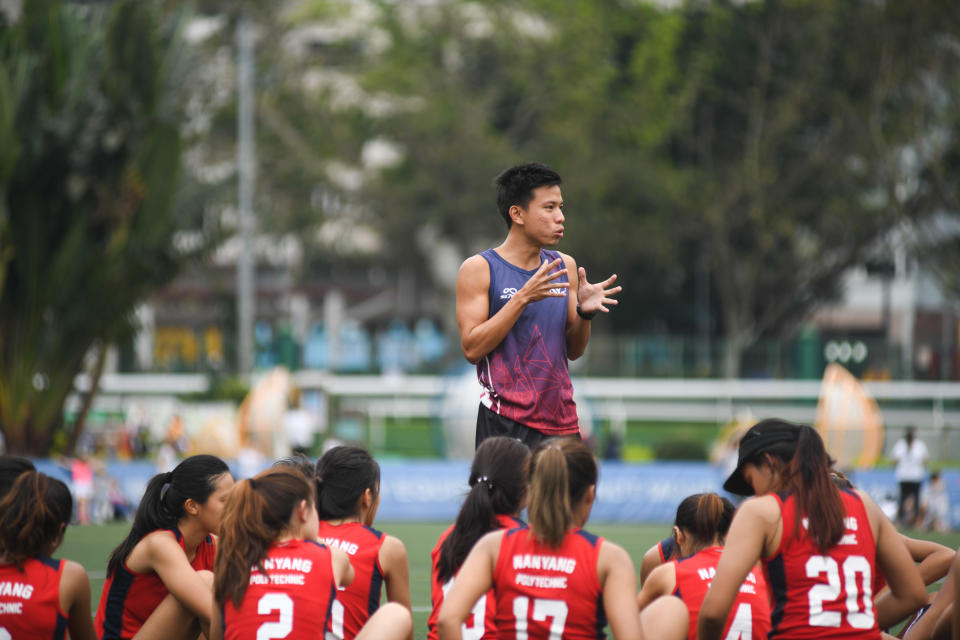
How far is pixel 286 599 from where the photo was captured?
176 inches

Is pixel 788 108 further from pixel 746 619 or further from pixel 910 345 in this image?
pixel 746 619

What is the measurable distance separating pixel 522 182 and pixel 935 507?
14.3 m

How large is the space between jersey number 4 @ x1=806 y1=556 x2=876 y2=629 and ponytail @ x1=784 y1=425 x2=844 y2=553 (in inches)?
2.6

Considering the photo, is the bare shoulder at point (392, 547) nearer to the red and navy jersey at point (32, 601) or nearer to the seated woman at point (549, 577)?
the seated woman at point (549, 577)

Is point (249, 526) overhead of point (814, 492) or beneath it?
beneath

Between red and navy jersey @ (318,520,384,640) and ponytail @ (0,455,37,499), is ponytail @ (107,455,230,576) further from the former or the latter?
red and navy jersey @ (318,520,384,640)

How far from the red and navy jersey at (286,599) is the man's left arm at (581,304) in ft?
5.97

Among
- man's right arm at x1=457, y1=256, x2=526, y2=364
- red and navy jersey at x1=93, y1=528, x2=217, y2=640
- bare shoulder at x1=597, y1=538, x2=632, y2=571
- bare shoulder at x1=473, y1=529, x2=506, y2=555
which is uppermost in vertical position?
man's right arm at x1=457, y1=256, x2=526, y2=364

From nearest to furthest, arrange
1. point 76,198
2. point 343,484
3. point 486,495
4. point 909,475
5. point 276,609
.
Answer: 1. point 276,609
2. point 486,495
3. point 343,484
4. point 909,475
5. point 76,198

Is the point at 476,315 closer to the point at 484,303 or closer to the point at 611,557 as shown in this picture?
the point at 484,303

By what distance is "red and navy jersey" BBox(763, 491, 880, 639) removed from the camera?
449cm

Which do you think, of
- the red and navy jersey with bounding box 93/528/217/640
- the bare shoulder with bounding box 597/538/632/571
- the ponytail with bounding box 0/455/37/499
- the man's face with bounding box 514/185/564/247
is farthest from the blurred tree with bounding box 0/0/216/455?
the bare shoulder with bounding box 597/538/632/571

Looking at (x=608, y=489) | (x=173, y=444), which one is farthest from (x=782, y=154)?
(x=173, y=444)

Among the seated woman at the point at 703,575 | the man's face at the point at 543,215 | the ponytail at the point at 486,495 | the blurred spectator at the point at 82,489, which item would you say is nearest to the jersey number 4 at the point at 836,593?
the seated woman at the point at 703,575
